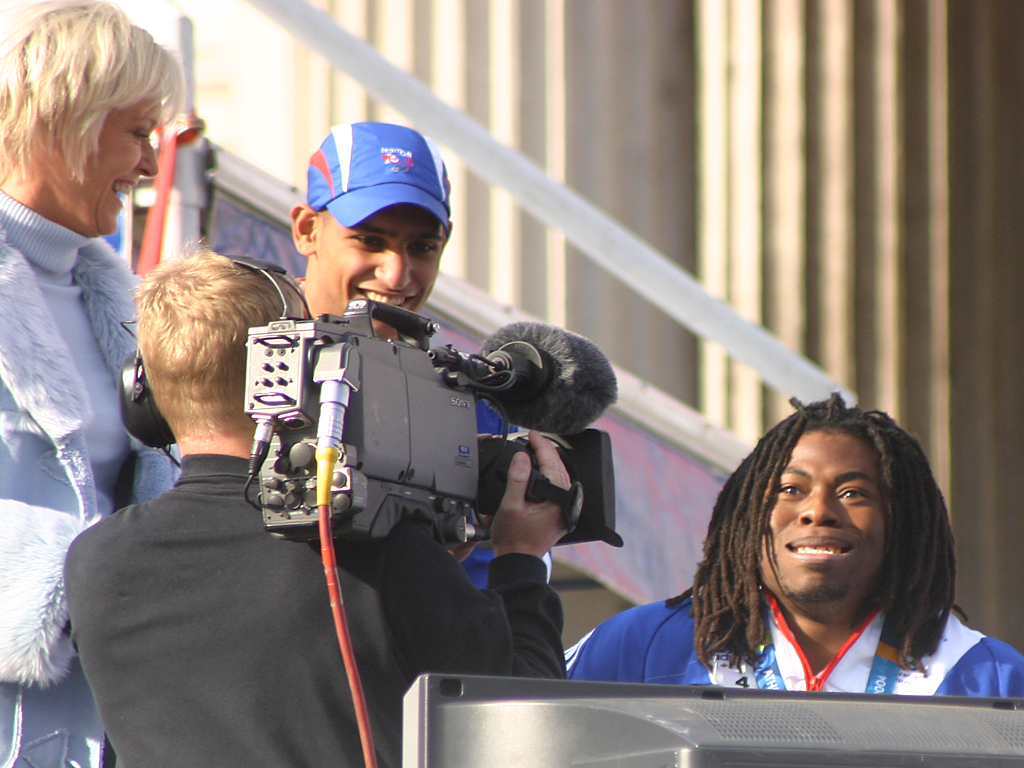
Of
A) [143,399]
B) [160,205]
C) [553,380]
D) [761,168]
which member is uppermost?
[761,168]

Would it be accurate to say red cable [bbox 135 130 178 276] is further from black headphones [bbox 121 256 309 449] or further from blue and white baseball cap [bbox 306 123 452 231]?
black headphones [bbox 121 256 309 449]

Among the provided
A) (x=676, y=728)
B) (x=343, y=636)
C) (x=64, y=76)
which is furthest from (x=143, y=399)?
(x=676, y=728)

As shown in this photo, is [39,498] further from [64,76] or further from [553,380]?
[553,380]

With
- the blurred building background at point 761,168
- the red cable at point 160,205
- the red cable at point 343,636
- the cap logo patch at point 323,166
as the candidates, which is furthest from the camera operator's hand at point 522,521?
the blurred building background at point 761,168

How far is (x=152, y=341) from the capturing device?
1460 mm

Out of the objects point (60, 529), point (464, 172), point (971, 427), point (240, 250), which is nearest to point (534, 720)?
point (60, 529)

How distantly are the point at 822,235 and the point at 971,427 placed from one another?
3.62 feet

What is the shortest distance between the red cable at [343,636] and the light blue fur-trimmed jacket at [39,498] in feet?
1.45

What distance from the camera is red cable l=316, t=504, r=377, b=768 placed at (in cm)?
131

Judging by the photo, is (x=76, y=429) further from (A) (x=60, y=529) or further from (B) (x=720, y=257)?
(B) (x=720, y=257)

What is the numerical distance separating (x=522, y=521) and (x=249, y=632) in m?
0.35

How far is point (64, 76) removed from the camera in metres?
1.78

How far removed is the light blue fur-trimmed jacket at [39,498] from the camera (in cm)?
161

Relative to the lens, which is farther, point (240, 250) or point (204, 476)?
point (240, 250)
